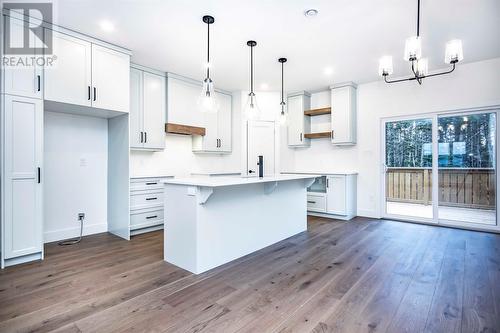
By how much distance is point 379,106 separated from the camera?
203 inches

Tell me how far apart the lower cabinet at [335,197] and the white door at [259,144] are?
1158mm

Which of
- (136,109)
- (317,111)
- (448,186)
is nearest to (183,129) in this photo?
(136,109)

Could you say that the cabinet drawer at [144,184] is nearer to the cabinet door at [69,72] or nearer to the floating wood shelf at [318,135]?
the cabinet door at [69,72]

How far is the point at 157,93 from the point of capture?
452 centimetres

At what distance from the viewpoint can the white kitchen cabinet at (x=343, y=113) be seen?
5.25 metres

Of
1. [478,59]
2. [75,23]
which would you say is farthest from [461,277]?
[75,23]

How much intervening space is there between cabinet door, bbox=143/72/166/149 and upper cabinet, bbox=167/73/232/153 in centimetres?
12

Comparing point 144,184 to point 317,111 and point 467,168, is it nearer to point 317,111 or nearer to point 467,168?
point 317,111

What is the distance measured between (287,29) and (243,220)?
2401mm

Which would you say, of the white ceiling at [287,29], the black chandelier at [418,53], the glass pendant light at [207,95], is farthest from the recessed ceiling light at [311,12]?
the glass pendant light at [207,95]

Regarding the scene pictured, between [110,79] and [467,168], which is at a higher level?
[110,79]

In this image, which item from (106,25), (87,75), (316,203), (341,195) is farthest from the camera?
(316,203)

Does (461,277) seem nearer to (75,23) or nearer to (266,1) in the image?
(266,1)

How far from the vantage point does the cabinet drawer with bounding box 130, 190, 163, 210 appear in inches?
159
